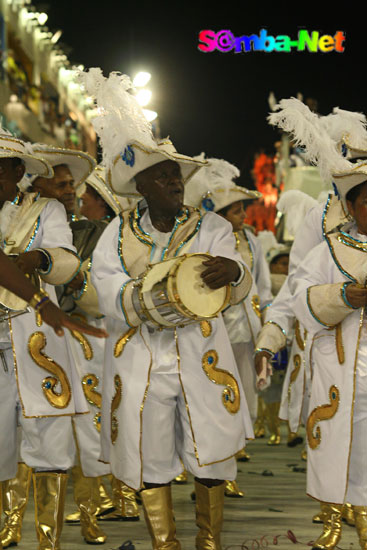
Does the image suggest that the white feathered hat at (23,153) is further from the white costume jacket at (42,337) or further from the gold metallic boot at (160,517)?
the gold metallic boot at (160,517)

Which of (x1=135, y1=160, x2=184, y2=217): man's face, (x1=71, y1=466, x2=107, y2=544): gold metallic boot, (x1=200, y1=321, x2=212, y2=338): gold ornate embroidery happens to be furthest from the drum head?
(x1=71, y1=466, x2=107, y2=544): gold metallic boot

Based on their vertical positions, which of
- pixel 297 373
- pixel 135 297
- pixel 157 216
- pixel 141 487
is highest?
pixel 157 216

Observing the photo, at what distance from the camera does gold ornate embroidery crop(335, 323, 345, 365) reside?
4785mm

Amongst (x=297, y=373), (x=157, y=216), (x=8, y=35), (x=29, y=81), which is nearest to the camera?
(x=157, y=216)

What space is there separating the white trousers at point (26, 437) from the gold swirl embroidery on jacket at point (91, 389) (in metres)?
1.17

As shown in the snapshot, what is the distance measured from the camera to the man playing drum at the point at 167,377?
4.89 meters

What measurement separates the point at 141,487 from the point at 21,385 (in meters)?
0.81

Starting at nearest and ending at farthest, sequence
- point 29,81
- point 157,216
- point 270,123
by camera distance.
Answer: point 157,216, point 270,123, point 29,81

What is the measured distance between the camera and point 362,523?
15.7ft

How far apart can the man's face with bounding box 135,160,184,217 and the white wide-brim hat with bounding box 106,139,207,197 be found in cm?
4

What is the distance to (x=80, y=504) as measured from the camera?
586cm

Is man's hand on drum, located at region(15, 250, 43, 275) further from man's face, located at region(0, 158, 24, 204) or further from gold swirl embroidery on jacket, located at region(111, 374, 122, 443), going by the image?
gold swirl embroidery on jacket, located at region(111, 374, 122, 443)

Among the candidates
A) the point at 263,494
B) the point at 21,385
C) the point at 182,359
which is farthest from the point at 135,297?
the point at 263,494

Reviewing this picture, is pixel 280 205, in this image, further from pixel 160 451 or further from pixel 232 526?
pixel 160 451
